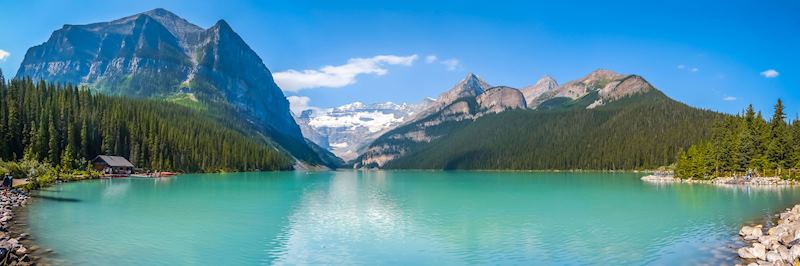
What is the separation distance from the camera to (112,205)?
54.6 meters

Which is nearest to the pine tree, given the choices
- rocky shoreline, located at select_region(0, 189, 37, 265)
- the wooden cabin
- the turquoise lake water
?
the turquoise lake water

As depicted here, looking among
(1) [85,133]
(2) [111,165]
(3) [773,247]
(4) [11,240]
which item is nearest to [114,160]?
(2) [111,165]

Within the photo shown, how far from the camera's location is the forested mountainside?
115175 millimetres

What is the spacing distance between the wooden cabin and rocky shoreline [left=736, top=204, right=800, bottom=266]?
435ft

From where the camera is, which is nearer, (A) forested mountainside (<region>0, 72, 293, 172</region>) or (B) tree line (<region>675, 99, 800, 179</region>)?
(B) tree line (<region>675, 99, 800, 179</region>)

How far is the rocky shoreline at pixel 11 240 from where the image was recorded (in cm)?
2412

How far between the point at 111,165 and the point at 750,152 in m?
139

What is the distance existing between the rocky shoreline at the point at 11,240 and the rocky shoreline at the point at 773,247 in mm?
31915

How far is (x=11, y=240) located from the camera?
28.7 m

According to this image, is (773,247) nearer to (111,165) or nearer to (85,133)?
(111,165)

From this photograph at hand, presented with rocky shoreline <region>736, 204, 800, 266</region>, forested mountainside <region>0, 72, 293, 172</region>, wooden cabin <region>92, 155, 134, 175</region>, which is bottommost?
rocky shoreline <region>736, 204, 800, 266</region>

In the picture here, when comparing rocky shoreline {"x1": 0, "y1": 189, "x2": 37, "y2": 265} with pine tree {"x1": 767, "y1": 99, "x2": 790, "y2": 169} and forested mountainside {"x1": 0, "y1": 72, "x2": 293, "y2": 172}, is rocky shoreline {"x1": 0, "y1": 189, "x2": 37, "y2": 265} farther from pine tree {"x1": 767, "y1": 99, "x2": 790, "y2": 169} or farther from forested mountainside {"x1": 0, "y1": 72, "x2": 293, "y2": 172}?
pine tree {"x1": 767, "y1": 99, "x2": 790, "y2": 169}

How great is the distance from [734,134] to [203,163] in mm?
148654

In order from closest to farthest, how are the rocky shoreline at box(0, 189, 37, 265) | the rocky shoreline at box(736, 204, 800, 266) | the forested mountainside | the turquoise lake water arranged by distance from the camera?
the rocky shoreline at box(736, 204, 800, 266), the rocky shoreline at box(0, 189, 37, 265), the turquoise lake water, the forested mountainside
